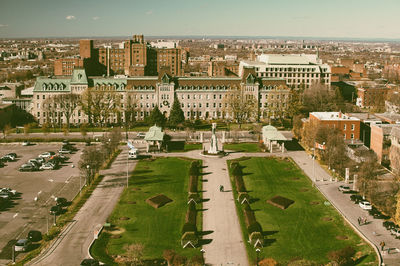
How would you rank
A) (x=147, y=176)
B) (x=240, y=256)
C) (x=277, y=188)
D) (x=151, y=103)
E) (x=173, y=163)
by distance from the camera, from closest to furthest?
(x=240, y=256) < (x=277, y=188) < (x=147, y=176) < (x=173, y=163) < (x=151, y=103)

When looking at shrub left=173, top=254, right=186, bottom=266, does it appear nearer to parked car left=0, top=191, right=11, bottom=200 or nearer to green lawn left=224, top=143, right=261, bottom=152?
parked car left=0, top=191, right=11, bottom=200

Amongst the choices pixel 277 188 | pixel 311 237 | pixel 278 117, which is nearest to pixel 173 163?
pixel 277 188

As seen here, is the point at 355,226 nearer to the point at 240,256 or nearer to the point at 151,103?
the point at 240,256

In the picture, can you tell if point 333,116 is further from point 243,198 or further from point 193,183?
point 243,198

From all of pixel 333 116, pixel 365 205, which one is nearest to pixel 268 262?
pixel 365 205

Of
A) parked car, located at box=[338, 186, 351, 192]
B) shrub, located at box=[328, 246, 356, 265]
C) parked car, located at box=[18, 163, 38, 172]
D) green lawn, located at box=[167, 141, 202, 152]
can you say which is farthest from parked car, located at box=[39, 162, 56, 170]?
shrub, located at box=[328, 246, 356, 265]

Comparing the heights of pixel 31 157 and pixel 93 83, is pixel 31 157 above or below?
below
